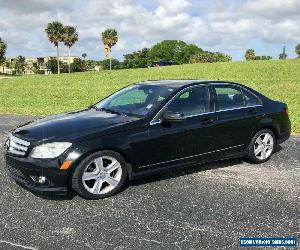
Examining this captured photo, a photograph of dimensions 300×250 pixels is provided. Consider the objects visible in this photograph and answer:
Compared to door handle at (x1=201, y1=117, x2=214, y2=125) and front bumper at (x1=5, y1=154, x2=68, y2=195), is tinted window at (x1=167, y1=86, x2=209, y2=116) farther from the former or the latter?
front bumper at (x1=5, y1=154, x2=68, y2=195)

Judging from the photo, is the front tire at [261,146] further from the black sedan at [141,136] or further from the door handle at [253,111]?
the door handle at [253,111]

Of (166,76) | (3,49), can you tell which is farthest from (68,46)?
(166,76)

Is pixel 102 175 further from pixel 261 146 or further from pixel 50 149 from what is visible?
pixel 261 146

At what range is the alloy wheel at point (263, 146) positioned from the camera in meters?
6.74

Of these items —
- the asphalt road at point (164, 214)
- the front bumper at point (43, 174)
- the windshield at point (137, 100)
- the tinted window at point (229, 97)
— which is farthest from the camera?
the tinted window at point (229, 97)

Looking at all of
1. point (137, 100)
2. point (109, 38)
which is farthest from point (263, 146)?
point (109, 38)

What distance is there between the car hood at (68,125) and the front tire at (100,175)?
14.3 inches

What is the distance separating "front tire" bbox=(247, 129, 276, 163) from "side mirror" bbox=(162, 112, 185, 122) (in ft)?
5.75

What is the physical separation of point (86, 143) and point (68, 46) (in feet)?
237

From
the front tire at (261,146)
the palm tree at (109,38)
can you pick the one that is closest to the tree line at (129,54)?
the palm tree at (109,38)

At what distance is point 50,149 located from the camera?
4852 millimetres

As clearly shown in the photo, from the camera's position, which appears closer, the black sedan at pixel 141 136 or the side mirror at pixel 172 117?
the black sedan at pixel 141 136

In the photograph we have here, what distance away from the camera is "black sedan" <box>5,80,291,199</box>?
488 cm

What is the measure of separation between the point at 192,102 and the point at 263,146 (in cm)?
169
